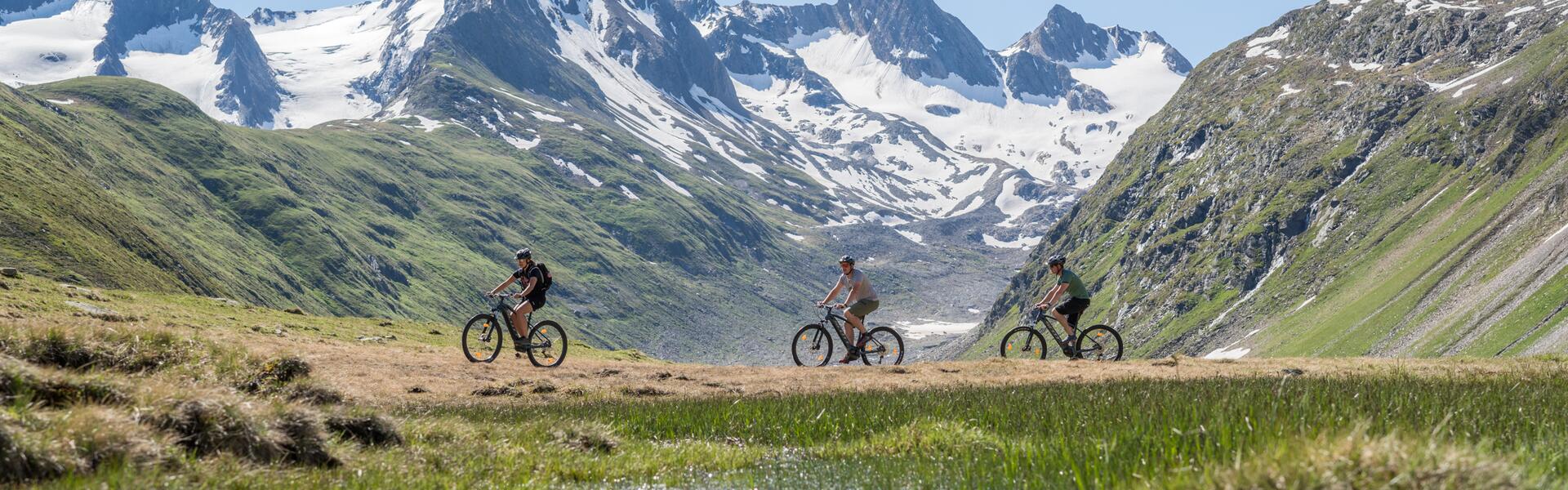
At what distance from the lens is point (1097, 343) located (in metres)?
32.1

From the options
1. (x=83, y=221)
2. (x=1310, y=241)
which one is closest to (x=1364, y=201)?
(x=1310, y=241)

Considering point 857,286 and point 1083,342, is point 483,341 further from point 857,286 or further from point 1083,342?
point 1083,342

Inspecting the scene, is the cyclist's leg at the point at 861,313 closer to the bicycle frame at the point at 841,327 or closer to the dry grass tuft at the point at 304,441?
the bicycle frame at the point at 841,327

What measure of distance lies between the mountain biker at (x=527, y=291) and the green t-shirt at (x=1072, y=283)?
598 inches

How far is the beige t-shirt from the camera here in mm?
28516

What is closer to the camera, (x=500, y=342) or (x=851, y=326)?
(x=500, y=342)

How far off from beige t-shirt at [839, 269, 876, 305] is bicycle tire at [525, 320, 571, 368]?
870 centimetres

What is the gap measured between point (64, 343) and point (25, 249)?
297 feet

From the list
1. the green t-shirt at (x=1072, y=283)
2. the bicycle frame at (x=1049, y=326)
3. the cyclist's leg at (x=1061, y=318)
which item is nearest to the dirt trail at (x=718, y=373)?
the cyclist's leg at (x=1061, y=318)

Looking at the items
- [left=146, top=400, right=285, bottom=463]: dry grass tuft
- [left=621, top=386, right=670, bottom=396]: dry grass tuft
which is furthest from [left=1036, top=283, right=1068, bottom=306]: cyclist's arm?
[left=146, top=400, right=285, bottom=463]: dry grass tuft

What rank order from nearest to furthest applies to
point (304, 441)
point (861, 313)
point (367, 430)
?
point (304, 441), point (367, 430), point (861, 313)

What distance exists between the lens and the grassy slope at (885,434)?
6.86m

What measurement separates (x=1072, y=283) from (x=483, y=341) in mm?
17837

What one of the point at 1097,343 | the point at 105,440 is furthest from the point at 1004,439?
the point at 1097,343
